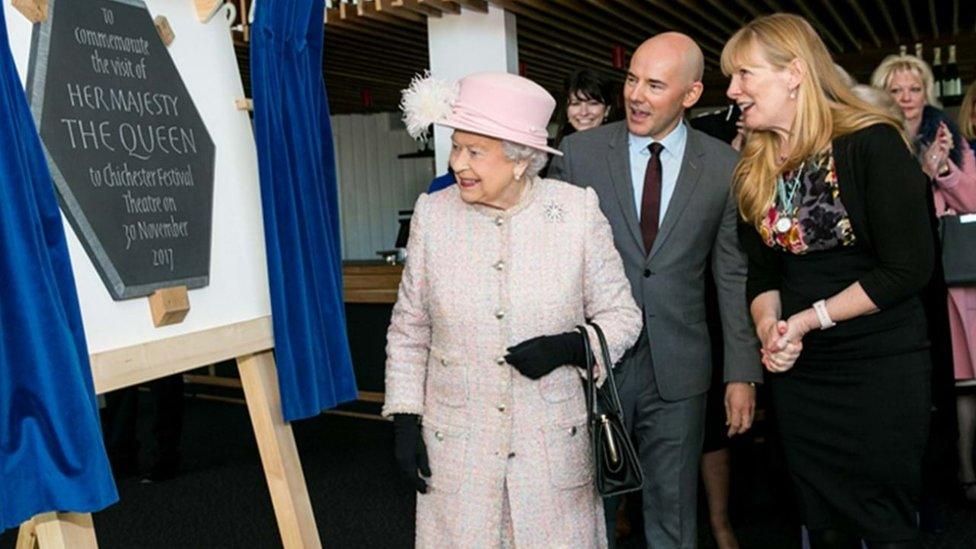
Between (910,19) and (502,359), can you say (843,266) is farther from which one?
(910,19)

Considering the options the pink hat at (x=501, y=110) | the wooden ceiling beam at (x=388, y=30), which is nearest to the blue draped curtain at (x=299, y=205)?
the pink hat at (x=501, y=110)

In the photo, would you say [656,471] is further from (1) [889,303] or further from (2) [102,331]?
(2) [102,331]

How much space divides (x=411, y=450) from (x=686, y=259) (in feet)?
2.97

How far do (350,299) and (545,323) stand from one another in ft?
13.3

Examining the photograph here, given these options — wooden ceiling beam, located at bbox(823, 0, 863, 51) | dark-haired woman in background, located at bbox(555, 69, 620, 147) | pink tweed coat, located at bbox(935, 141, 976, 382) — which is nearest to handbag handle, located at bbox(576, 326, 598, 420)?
dark-haired woman in background, located at bbox(555, 69, 620, 147)

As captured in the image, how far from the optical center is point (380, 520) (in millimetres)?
4086

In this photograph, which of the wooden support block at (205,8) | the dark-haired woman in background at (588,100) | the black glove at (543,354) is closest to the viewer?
the black glove at (543,354)

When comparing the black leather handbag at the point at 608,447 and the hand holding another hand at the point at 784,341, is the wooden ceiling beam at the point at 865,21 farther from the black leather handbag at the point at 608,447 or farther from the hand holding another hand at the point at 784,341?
the black leather handbag at the point at 608,447

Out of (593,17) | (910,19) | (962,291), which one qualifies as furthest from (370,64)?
(962,291)

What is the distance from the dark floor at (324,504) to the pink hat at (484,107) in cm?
205

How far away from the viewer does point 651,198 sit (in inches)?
Result: 99.1

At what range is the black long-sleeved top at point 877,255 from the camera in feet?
6.61

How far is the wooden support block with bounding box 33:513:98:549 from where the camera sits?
Answer: 6.20ft

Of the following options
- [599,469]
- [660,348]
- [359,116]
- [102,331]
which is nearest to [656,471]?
[660,348]
